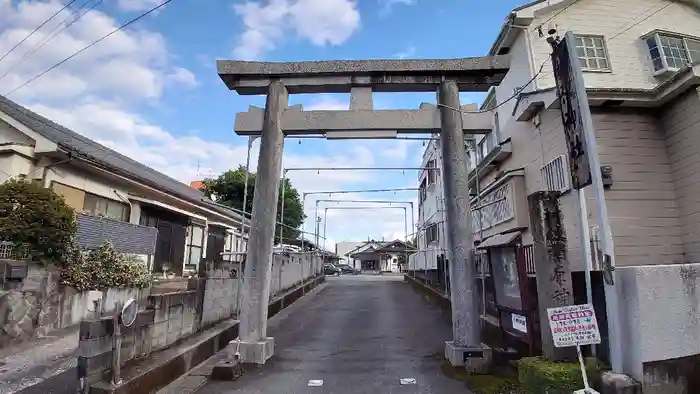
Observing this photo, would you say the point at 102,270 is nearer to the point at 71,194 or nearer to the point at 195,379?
the point at 71,194

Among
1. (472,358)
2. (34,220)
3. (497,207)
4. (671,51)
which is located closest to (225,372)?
(472,358)

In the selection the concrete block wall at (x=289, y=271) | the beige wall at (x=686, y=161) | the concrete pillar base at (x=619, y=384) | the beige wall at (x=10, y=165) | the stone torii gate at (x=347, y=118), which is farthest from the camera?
the concrete block wall at (x=289, y=271)

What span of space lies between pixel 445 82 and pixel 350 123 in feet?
7.71

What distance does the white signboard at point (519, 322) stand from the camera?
20.2ft

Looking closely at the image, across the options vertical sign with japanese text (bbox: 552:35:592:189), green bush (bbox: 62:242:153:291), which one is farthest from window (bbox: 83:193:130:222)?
vertical sign with japanese text (bbox: 552:35:592:189)

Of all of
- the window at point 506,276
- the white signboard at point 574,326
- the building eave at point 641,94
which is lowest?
the white signboard at point 574,326

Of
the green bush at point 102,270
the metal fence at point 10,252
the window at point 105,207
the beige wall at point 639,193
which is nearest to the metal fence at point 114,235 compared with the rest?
the green bush at point 102,270

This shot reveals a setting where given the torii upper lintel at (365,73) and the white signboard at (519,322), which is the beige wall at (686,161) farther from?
the white signboard at (519,322)

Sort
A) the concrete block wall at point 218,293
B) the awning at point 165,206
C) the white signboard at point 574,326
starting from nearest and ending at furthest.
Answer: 1. the white signboard at point 574,326
2. the concrete block wall at point 218,293
3. the awning at point 165,206

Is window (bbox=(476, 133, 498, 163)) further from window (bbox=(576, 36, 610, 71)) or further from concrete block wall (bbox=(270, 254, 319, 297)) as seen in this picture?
concrete block wall (bbox=(270, 254, 319, 297))

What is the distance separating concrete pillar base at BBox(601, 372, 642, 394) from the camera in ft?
13.4

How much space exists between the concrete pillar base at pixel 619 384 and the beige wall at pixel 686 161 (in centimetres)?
573

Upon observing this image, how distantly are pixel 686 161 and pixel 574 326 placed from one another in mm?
6317

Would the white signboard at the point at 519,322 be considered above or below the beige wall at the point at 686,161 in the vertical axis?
below
